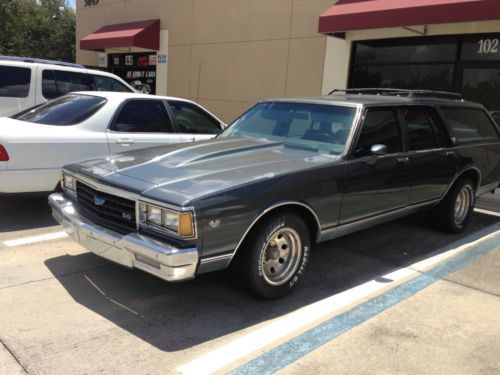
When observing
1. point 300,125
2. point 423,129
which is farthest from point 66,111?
point 423,129

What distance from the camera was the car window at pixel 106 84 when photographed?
8.15 meters

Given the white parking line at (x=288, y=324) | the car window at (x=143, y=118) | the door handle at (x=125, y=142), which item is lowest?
the white parking line at (x=288, y=324)

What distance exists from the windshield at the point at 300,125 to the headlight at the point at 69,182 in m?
1.76

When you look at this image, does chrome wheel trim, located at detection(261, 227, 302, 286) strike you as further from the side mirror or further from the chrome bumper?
the side mirror

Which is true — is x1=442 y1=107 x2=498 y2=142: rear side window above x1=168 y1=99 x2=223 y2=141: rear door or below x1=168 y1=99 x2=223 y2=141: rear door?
above

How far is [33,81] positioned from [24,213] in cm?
250

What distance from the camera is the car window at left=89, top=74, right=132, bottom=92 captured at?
8148 millimetres

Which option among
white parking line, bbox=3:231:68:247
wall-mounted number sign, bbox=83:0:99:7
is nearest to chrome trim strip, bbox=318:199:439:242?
white parking line, bbox=3:231:68:247

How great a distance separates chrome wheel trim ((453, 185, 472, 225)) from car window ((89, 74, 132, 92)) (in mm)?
5665

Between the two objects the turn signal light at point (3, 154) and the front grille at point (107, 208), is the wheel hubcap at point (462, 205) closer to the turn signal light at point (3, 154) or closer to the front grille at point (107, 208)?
the front grille at point (107, 208)

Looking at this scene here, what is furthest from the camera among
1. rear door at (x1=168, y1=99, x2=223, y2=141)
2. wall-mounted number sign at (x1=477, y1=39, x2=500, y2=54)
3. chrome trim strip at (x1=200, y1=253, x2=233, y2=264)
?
wall-mounted number sign at (x1=477, y1=39, x2=500, y2=54)

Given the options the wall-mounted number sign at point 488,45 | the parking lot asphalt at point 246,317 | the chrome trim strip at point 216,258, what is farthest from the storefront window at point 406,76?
the chrome trim strip at point 216,258

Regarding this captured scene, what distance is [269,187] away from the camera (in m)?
3.64

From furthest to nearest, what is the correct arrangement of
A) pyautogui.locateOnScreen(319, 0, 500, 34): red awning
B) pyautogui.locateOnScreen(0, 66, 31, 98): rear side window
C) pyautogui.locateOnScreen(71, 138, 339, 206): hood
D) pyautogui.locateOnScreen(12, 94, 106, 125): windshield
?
1. pyautogui.locateOnScreen(319, 0, 500, 34): red awning
2. pyautogui.locateOnScreen(0, 66, 31, 98): rear side window
3. pyautogui.locateOnScreen(12, 94, 106, 125): windshield
4. pyautogui.locateOnScreen(71, 138, 339, 206): hood
